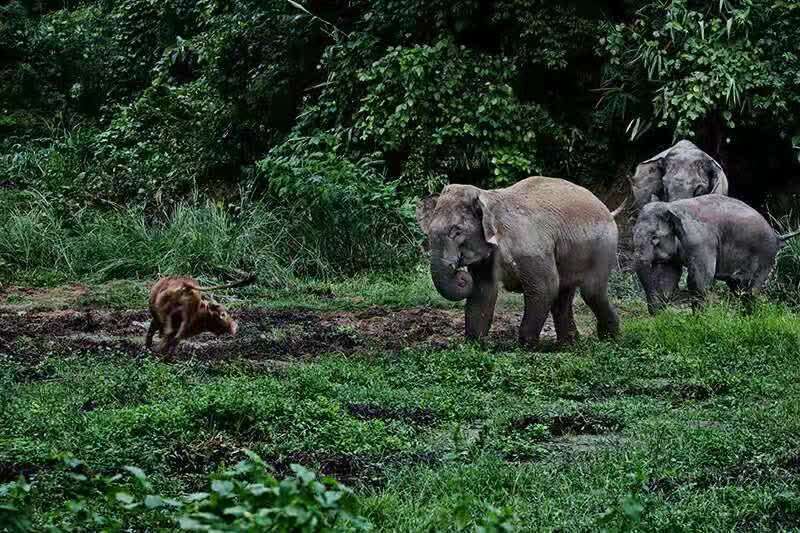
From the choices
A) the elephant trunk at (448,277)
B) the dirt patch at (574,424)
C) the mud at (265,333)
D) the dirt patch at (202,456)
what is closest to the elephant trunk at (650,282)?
the mud at (265,333)

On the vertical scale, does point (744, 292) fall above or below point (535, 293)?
below

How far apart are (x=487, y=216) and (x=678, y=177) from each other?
4785 millimetres

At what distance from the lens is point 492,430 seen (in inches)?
295

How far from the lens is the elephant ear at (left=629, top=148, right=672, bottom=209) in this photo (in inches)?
591

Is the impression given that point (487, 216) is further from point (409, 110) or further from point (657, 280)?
point (409, 110)

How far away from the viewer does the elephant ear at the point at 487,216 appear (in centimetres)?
1059

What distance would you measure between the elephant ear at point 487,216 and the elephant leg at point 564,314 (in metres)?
1.09

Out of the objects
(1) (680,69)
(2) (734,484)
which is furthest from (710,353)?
(1) (680,69)

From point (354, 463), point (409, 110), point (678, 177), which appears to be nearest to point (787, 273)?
point (678, 177)

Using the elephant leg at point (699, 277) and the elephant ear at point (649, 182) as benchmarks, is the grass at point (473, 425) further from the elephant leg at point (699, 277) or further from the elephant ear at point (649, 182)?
the elephant ear at point (649, 182)

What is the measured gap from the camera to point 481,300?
35.8ft

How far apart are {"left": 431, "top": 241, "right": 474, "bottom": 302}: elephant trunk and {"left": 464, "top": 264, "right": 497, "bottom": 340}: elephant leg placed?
0.16 metres

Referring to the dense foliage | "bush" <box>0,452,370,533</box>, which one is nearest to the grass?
"bush" <box>0,452,370,533</box>

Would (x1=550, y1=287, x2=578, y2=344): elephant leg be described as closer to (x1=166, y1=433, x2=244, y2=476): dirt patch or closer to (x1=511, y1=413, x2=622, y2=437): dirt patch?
(x1=511, y1=413, x2=622, y2=437): dirt patch
